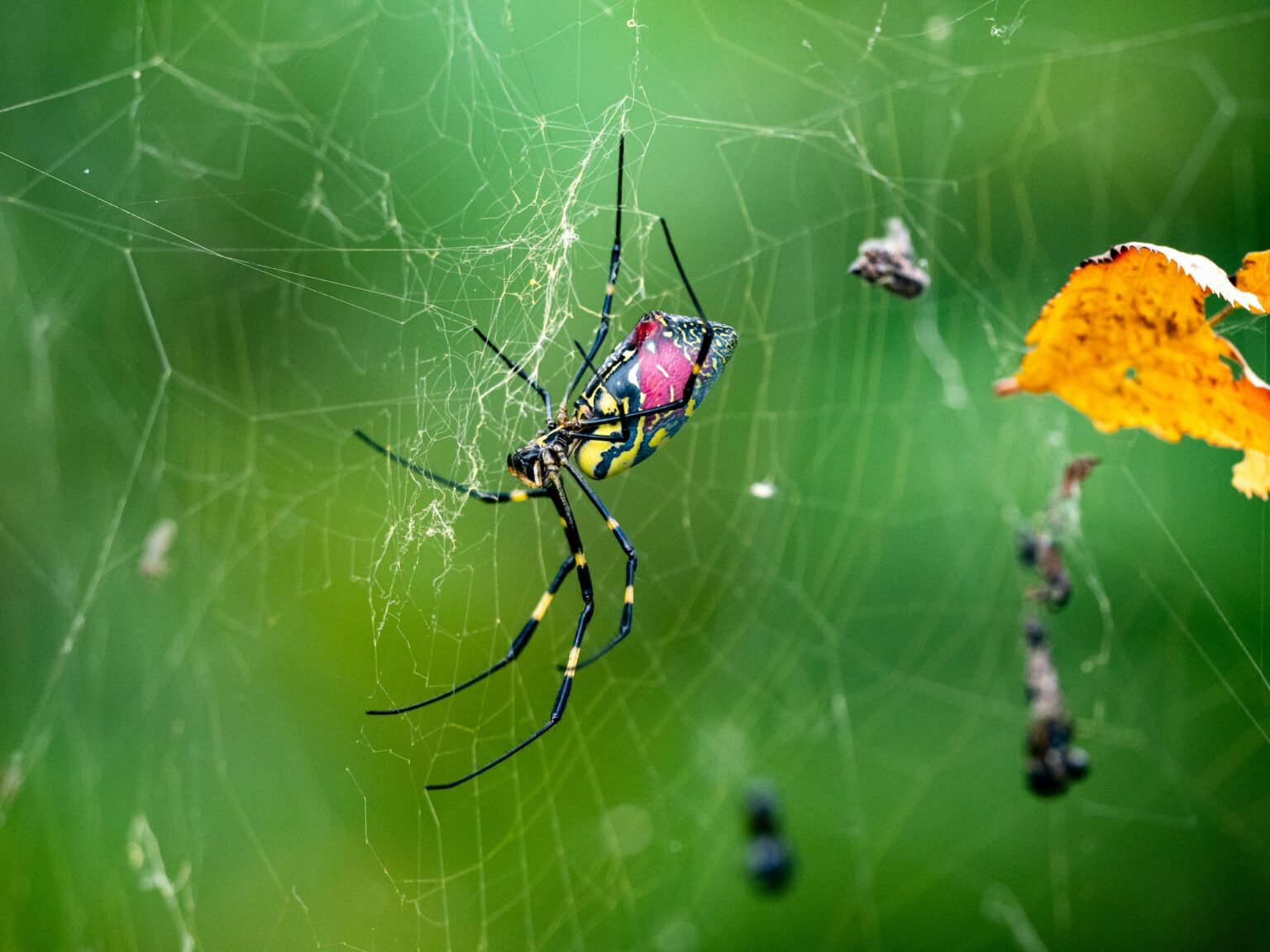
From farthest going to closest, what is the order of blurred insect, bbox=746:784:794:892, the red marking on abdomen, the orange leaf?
blurred insect, bbox=746:784:794:892
the red marking on abdomen
the orange leaf

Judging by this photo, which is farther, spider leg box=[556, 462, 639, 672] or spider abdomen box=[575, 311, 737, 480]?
spider leg box=[556, 462, 639, 672]

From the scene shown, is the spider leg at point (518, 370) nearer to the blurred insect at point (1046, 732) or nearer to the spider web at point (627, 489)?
the spider web at point (627, 489)

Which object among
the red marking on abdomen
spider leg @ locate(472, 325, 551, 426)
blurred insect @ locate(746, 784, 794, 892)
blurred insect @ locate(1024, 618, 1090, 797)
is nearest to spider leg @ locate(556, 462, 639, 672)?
spider leg @ locate(472, 325, 551, 426)

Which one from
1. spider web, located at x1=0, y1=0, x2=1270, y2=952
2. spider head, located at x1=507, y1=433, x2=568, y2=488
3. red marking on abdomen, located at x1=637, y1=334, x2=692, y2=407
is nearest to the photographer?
red marking on abdomen, located at x1=637, y1=334, x2=692, y2=407

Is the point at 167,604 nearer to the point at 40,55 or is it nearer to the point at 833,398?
the point at 40,55

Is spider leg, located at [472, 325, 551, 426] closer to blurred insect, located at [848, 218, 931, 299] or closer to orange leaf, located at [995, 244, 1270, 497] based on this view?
blurred insect, located at [848, 218, 931, 299]

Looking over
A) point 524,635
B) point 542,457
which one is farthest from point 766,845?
point 542,457

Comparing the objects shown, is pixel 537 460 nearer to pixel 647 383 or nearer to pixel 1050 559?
pixel 647 383
